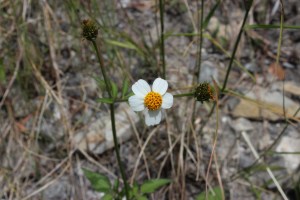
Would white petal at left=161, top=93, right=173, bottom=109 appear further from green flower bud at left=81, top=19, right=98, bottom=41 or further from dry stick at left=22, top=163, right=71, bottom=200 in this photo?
dry stick at left=22, top=163, right=71, bottom=200

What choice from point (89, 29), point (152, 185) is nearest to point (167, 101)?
point (89, 29)

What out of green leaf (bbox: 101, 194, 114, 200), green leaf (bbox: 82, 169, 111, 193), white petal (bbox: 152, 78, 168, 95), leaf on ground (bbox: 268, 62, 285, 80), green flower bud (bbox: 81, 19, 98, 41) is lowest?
green leaf (bbox: 101, 194, 114, 200)

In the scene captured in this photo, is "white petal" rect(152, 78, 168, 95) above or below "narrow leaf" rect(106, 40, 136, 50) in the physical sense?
below

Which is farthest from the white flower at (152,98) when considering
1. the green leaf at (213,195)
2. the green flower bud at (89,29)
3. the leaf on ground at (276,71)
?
the leaf on ground at (276,71)

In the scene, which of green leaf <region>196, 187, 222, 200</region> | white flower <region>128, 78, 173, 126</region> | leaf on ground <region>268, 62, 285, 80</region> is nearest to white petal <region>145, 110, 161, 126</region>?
white flower <region>128, 78, 173, 126</region>

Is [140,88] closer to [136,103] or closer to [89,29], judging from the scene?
[136,103]

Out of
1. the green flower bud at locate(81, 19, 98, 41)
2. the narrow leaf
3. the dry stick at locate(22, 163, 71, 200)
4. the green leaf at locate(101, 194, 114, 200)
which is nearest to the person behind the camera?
the green flower bud at locate(81, 19, 98, 41)
